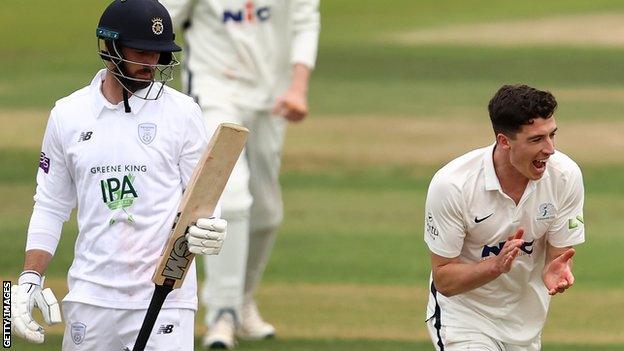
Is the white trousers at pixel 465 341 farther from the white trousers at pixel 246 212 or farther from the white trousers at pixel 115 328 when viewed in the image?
the white trousers at pixel 246 212

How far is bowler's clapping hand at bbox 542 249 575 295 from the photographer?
5.85 meters

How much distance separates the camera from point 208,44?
29.4 feet

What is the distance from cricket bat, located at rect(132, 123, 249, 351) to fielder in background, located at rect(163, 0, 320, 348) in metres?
3.03

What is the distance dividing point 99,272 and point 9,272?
5105 mm

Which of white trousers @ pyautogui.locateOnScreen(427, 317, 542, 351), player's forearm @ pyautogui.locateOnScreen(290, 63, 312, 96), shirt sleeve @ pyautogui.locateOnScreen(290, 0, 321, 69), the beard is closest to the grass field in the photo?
player's forearm @ pyautogui.locateOnScreen(290, 63, 312, 96)

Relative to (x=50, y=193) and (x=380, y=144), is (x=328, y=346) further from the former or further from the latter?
(x=380, y=144)

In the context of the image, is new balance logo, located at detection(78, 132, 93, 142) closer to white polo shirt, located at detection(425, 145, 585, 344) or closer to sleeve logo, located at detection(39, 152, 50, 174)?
sleeve logo, located at detection(39, 152, 50, 174)

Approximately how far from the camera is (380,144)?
17250 mm

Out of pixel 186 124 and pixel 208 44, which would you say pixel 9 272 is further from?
pixel 186 124

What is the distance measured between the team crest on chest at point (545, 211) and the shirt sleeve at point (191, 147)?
122cm

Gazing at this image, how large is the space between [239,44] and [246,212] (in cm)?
93

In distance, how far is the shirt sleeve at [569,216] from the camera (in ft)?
19.9

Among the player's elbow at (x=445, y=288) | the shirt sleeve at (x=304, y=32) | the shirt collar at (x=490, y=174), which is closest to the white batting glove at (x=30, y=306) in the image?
the player's elbow at (x=445, y=288)

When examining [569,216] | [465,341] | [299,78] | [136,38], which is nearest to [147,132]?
[136,38]
